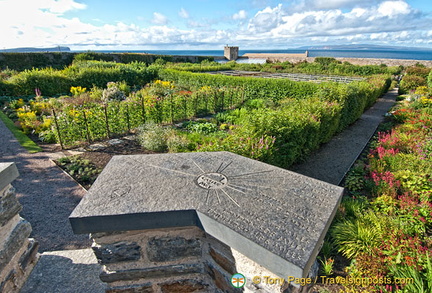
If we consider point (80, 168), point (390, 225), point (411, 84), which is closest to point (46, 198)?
point (80, 168)

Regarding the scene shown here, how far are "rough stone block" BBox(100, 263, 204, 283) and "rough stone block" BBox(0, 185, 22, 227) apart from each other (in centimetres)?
96

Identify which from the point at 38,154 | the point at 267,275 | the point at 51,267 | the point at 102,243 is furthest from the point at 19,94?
the point at 267,275

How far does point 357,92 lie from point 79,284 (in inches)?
425

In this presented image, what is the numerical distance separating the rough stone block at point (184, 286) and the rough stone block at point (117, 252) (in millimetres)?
412

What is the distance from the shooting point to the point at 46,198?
4508 mm

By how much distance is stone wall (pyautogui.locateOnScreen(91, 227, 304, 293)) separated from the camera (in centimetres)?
178

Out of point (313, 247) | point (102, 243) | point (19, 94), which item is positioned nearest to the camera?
point (313, 247)

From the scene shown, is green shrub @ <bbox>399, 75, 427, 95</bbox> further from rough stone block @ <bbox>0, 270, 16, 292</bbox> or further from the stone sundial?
rough stone block @ <bbox>0, 270, 16, 292</bbox>

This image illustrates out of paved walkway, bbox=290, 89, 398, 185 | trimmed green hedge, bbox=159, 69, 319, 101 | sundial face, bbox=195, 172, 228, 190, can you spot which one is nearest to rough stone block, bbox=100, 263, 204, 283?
sundial face, bbox=195, 172, 228, 190

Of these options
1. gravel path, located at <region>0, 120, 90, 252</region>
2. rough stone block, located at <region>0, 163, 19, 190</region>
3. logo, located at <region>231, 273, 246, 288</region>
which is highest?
rough stone block, located at <region>0, 163, 19, 190</region>

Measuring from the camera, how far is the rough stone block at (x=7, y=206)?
6.48ft

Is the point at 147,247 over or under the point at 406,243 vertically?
over

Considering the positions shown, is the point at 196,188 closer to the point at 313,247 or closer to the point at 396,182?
the point at 313,247

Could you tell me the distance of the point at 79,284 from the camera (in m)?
2.41
